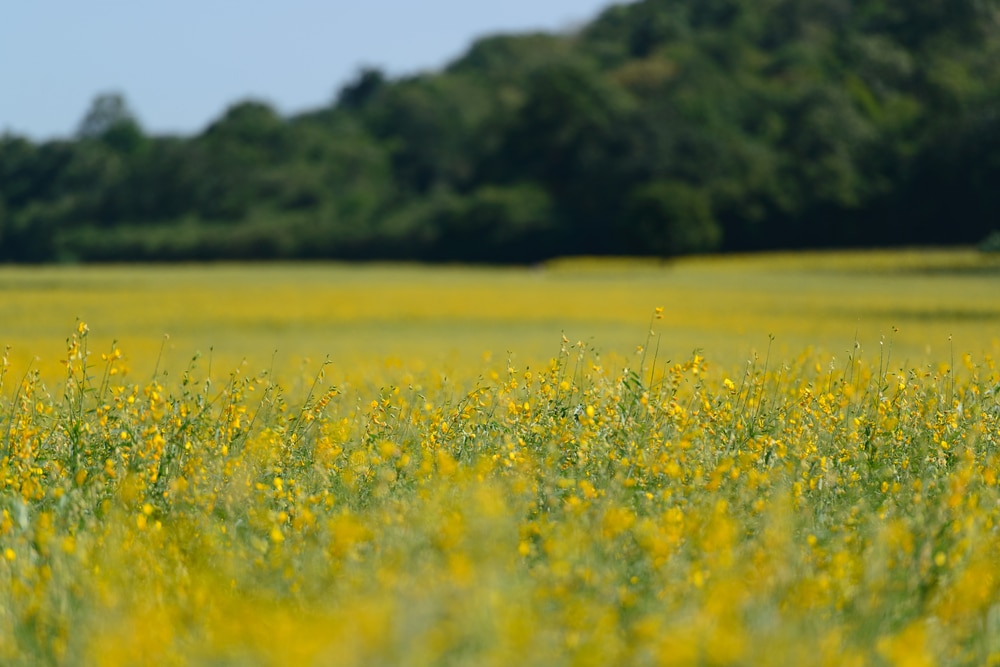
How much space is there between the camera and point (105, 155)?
127m

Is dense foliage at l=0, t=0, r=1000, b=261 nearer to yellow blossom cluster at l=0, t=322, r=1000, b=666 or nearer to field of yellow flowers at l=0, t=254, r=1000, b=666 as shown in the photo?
field of yellow flowers at l=0, t=254, r=1000, b=666

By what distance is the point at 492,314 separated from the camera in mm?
34688

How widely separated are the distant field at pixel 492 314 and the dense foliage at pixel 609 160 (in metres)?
16.0


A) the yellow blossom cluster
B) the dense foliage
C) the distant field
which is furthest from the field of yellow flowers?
the dense foliage

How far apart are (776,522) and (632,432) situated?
6.88ft

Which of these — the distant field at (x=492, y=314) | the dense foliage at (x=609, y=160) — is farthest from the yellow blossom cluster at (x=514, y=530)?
the dense foliage at (x=609, y=160)

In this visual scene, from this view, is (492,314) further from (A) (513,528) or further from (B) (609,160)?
(B) (609,160)

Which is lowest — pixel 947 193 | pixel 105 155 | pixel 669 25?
pixel 947 193

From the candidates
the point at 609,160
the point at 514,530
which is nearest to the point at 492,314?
the point at 514,530

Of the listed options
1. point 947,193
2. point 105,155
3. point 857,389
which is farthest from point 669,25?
point 857,389

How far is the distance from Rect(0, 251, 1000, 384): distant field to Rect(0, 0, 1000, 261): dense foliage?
16.0 m

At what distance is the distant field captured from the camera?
21.2m

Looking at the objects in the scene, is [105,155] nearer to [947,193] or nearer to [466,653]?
[947,193]

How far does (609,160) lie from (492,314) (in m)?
59.4
